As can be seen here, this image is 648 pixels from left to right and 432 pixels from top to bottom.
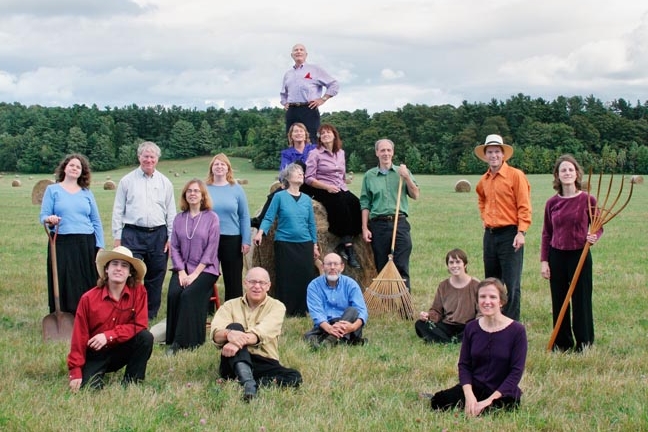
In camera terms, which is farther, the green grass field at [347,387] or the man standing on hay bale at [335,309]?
the man standing on hay bale at [335,309]

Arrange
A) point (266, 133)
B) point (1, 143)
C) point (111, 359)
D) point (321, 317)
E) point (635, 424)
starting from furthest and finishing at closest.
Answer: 1. point (1, 143)
2. point (266, 133)
3. point (321, 317)
4. point (111, 359)
5. point (635, 424)

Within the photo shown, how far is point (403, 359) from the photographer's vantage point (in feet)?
22.8

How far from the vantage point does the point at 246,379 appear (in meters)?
5.93

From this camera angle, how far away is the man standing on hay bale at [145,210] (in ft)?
27.6

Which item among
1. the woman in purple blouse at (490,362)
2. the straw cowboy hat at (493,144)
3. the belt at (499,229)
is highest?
the straw cowboy hat at (493,144)

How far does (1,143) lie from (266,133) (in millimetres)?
31838

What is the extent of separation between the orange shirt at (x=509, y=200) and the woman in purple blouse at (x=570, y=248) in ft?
1.46

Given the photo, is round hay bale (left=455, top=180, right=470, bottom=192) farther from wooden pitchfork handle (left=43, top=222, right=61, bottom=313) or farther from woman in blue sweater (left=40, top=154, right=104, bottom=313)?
wooden pitchfork handle (left=43, top=222, right=61, bottom=313)

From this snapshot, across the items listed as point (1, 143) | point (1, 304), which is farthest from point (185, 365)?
point (1, 143)

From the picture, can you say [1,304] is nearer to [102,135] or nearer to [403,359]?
[403,359]

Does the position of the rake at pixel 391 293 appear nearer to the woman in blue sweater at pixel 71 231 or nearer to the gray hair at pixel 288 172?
the gray hair at pixel 288 172

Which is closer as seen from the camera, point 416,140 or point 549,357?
point 549,357

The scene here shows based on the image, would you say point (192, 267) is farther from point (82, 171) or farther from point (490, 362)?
point (490, 362)

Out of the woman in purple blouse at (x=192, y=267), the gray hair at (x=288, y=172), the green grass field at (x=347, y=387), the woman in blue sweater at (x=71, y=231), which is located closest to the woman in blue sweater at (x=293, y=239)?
the gray hair at (x=288, y=172)
